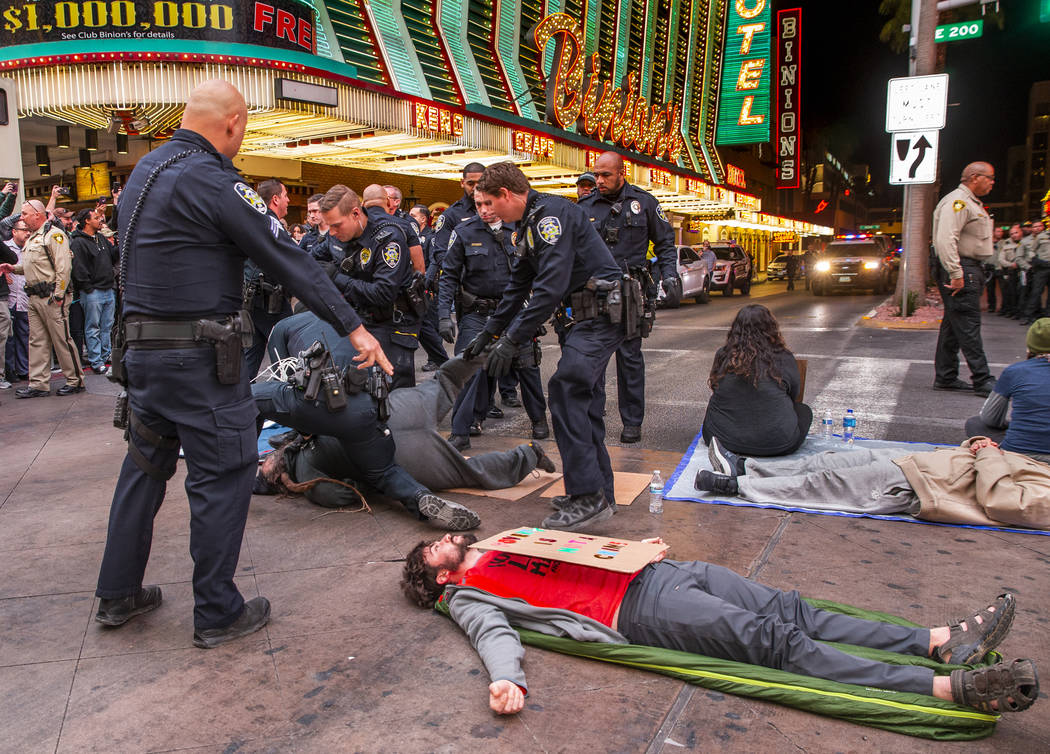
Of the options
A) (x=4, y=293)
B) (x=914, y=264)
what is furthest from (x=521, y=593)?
(x=914, y=264)

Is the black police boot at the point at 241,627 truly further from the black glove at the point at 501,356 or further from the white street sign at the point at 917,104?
the white street sign at the point at 917,104

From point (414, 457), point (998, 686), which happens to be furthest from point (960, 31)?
point (998, 686)

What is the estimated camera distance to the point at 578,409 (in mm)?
4414

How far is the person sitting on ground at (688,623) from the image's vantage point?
2.53 m

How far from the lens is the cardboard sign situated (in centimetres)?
284

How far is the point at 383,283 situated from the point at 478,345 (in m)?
1.22

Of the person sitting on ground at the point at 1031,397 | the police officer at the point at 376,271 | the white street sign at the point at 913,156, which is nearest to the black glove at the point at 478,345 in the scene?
the police officer at the point at 376,271

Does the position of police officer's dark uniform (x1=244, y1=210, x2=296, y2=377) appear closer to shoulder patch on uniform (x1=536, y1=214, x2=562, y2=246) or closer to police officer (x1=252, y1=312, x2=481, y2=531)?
police officer (x1=252, y1=312, x2=481, y2=531)

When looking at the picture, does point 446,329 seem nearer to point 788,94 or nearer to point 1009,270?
point 1009,270

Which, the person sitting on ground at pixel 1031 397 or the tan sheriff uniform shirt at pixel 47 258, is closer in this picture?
the person sitting on ground at pixel 1031 397

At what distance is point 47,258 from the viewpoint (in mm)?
8523

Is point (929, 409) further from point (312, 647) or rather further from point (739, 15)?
point (739, 15)

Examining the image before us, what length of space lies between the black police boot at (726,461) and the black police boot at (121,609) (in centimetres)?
325

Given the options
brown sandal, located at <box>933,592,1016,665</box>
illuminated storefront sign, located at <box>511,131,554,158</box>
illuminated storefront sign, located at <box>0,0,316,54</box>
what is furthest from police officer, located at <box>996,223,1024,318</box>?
brown sandal, located at <box>933,592,1016,665</box>
